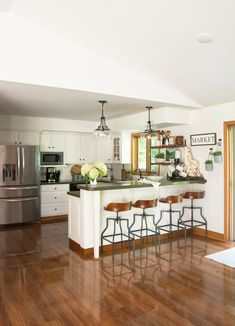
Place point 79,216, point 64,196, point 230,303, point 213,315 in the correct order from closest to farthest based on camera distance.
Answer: point 213,315 → point 230,303 → point 79,216 → point 64,196

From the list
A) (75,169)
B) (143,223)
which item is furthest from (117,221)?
(75,169)

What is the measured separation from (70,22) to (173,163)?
3.26 metres

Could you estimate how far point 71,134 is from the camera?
6820 mm

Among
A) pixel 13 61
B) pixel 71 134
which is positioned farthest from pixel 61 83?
pixel 71 134

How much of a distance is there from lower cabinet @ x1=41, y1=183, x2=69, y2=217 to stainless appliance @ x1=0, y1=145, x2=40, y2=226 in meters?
0.20

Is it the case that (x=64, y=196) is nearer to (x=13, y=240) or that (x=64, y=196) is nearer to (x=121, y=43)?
(x=13, y=240)

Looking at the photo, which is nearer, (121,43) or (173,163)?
Answer: (121,43)

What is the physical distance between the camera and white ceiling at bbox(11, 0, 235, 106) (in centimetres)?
275

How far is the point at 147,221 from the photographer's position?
186 inches

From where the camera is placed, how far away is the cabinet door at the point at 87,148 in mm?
6980

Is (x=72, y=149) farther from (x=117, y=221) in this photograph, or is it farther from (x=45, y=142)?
(x=117, y=221)

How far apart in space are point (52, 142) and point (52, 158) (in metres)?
0.39

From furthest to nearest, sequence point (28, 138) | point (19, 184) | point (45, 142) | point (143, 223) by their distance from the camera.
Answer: point (45, 142) < point (28, 138) < point (19, 184) < point (143, 223)

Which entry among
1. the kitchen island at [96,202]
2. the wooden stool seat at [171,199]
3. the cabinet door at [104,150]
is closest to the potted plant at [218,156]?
the kitchen island at [96,202]
